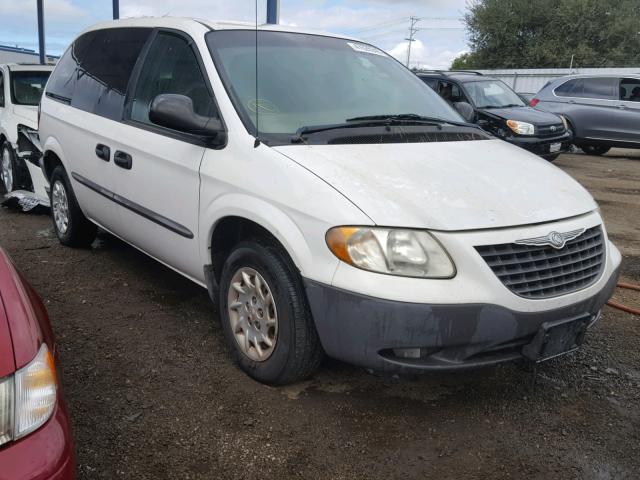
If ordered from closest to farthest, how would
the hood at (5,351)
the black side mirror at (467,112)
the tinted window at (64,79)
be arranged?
the hood at (5,351) → the black side mirror at (467,112) → the tinted window at (64,79)

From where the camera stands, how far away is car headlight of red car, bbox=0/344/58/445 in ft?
5.32

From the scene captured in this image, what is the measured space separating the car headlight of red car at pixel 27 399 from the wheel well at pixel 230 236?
1.25 meters

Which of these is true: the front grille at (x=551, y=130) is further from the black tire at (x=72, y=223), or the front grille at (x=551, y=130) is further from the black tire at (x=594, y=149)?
the black tire at (x=72, y=223)

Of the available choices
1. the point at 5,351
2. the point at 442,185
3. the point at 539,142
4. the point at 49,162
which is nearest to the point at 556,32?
the point at 539,142

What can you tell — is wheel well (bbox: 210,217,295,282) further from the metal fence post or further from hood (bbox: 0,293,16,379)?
the metal fence post

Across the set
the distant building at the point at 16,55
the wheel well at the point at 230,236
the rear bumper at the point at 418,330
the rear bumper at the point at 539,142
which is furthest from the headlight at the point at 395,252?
the distant building at the point at 16,55

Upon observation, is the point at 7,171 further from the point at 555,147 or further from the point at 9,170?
the point at 555,147

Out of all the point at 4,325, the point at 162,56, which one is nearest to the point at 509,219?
the point at 4,325

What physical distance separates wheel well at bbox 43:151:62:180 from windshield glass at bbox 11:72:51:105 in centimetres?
252

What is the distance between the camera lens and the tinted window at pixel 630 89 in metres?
Answer: 12.7

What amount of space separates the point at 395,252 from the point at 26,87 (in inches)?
260

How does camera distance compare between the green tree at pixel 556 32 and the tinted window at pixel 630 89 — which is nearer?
the tinted window at pixel 630 89

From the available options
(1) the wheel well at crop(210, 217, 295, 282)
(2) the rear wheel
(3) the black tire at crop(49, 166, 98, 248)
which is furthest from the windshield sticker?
(2) the rear wheel

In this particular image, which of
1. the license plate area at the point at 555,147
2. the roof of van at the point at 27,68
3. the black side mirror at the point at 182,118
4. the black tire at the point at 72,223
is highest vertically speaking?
the roof of van at the point at 27,68
